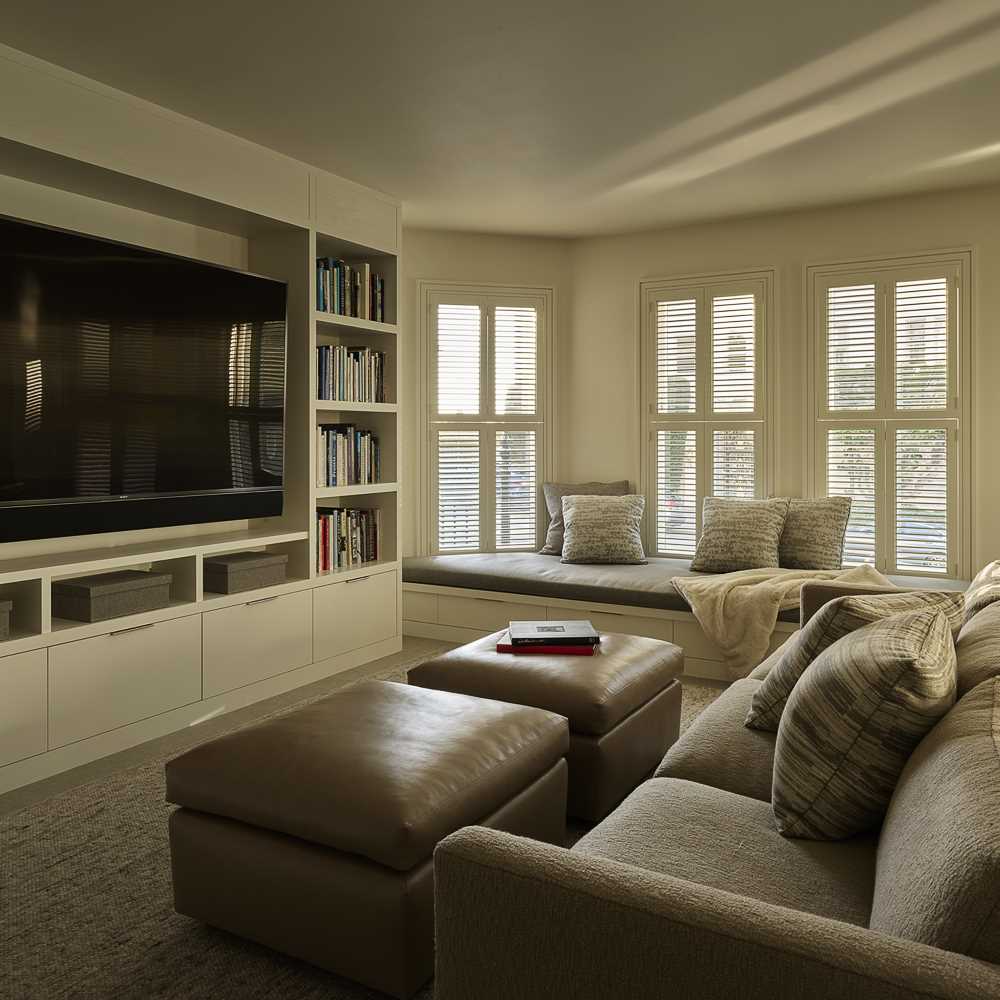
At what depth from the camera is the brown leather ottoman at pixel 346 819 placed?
178 centimetres

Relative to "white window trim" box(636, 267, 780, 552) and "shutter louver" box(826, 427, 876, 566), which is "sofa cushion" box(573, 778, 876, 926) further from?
"white window trim" box(636, 267, 780, 552)

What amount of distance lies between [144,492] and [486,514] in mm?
2609

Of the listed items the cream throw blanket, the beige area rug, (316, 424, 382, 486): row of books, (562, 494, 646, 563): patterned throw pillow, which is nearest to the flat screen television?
(316, 424, 382, 486): row of books

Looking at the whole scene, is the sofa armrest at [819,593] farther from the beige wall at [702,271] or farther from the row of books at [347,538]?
the row of books at [347,538]

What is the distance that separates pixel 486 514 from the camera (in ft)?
19.0

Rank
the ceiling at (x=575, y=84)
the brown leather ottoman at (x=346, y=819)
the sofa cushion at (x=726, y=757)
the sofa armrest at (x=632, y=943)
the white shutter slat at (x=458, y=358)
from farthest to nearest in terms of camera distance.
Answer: the white shutter slat at (x=458, y=358) → the ceiling at (x=575, y=84) → the sofa cushion at (x=726, y=757) → the brown leather ottoman at (x=346, y=819) → the sofa armrest at (x=632, y=943)

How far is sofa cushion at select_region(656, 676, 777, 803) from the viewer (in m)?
1.96

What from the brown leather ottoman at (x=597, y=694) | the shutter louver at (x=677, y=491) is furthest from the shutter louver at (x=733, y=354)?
the brown leather ottoman at (x=597, y=694)

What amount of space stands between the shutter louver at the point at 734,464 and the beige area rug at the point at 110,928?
12.4 feet

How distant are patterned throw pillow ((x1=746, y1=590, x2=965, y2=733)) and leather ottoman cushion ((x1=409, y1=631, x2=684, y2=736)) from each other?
54 centimetres

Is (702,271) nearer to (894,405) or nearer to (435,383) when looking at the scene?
(894,405)

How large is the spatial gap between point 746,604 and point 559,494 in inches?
70.7

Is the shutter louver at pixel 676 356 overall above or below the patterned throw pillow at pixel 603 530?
above

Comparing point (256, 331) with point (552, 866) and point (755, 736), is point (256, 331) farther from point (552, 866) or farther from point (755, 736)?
point (552, 866)
